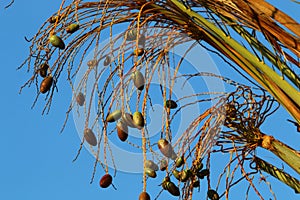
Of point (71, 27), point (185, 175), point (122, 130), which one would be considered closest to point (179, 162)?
point (185, 175)

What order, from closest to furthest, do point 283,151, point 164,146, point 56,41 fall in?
point 164,146 < point 56,41 < point 283,151

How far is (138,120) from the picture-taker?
1.91 m

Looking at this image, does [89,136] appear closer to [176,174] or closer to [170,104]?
[170,104]

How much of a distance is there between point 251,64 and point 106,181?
1.96 feet

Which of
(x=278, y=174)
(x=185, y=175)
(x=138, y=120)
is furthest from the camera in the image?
(x=278, y=174)

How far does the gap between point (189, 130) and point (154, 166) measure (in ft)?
0.95

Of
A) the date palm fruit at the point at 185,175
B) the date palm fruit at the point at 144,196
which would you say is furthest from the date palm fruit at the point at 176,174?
the date palm fruit at the point at 144,196

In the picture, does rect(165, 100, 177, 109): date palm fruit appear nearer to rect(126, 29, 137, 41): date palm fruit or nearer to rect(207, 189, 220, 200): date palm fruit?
rect(126, 29, 137, 41): date palm fruit

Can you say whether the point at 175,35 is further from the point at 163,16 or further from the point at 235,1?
the point at 235,1

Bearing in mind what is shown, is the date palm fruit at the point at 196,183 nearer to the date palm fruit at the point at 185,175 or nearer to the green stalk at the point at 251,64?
the date palm fruit at the point at 185,175

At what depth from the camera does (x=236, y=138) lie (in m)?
→ 2.56

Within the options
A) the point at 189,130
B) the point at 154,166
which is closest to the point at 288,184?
the point at 189,130

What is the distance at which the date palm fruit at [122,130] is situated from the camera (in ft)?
6.49

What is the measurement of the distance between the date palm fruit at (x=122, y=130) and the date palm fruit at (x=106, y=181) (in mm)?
166
